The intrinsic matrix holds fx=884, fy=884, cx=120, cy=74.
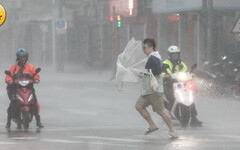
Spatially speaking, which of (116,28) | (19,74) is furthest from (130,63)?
(116,28)

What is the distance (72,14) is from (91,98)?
113 feet

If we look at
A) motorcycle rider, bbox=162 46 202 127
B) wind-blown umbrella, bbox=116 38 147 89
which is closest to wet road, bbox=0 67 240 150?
motorcycle rider, bbox=162 46 202 127

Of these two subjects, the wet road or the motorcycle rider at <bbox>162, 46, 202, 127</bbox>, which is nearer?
the wet road

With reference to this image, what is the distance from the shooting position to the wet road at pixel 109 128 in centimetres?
1266

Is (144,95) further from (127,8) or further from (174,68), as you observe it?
(127,8)

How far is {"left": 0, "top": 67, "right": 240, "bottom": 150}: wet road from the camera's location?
12.7 m

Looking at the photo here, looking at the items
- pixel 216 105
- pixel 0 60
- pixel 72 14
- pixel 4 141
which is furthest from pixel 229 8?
pixel 0 60

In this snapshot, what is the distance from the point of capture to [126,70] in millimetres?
14453

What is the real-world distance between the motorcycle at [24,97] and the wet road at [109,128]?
0.29 m

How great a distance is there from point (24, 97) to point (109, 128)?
1621mm

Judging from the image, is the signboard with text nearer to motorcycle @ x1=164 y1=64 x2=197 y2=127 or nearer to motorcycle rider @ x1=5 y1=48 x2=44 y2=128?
motorcycle @ x1=164 y1=64 x2=197 y2=127

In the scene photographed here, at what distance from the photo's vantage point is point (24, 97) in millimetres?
15320

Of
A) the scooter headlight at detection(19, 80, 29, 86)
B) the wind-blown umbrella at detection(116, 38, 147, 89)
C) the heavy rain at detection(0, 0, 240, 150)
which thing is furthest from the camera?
the scooter headlight at detection(19, 80, 29, 86)

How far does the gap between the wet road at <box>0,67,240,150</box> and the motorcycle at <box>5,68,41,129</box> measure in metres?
0.29
